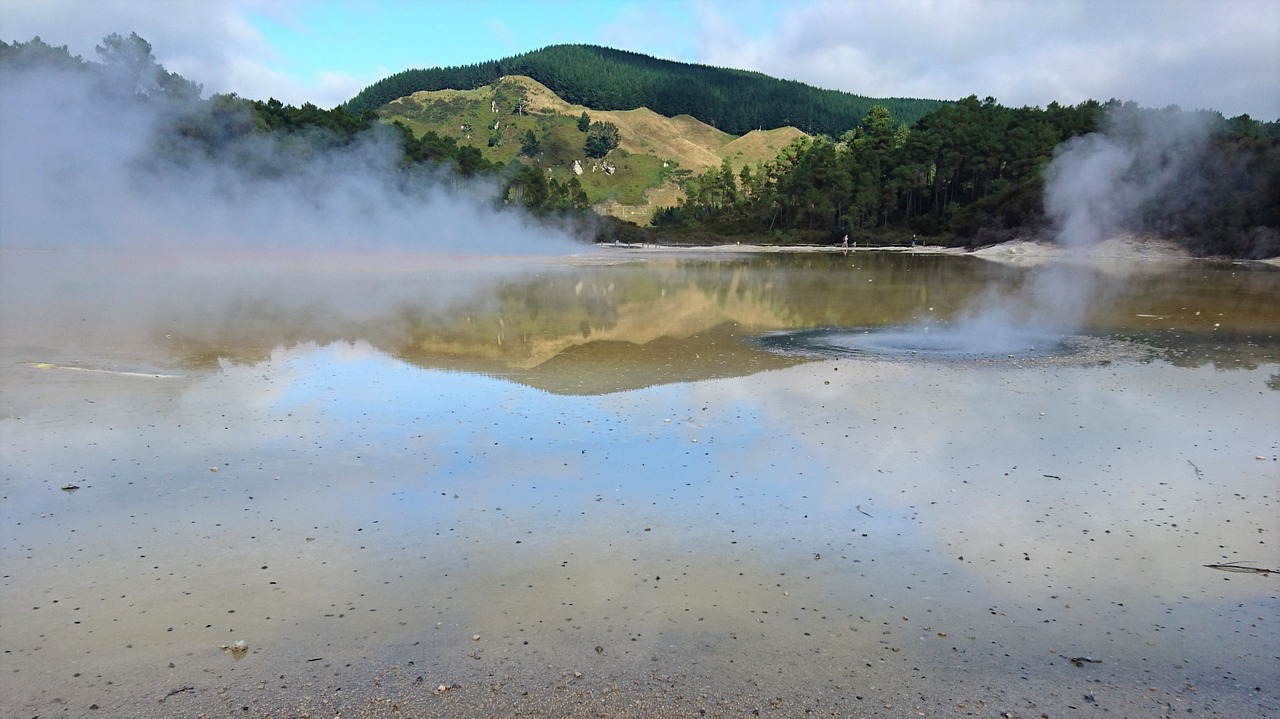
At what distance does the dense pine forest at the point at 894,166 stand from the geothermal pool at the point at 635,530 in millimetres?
34831

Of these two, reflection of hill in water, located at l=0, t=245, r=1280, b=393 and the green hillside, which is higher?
the green hillside

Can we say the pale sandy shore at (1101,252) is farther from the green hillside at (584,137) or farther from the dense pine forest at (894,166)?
the green hillside at (584,137)

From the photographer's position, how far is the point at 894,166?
73812 millimetres

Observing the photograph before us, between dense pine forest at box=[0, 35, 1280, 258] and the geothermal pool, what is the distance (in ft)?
114

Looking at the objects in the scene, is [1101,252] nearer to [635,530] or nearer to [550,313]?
[550,313]

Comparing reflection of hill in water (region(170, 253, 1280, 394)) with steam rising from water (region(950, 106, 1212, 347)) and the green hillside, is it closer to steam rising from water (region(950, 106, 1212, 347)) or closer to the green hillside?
steam rising from water (region(950, 106, 1212, 347))

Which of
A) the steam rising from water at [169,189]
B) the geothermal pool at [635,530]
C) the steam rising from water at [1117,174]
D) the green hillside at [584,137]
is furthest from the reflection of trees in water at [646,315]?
the green hillside at [584,137]

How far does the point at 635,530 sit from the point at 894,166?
75.3 metres

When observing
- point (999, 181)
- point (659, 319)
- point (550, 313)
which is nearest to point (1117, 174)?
point (999, 181)

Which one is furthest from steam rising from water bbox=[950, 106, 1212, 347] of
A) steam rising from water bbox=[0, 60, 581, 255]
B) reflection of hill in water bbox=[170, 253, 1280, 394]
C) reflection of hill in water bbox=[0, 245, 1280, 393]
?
steam rising from water bbox=[0, 60, 581, 255]

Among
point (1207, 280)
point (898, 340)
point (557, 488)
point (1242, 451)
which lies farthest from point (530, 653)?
point (1207, 280)

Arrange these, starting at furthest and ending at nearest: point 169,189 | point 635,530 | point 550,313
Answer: point 169,189
point 550,313
point 635,530

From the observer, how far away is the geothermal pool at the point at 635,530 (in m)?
3.24

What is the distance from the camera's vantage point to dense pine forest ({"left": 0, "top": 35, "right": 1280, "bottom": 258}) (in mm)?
38938
